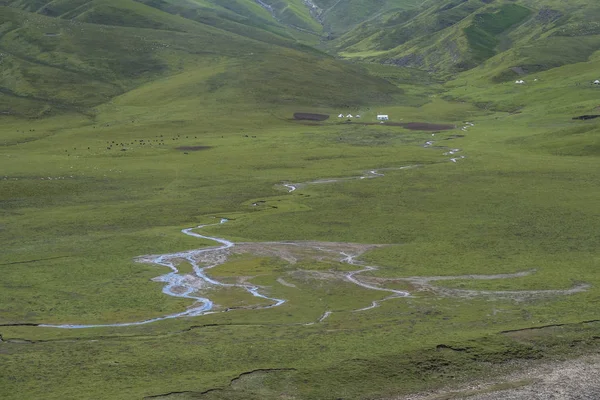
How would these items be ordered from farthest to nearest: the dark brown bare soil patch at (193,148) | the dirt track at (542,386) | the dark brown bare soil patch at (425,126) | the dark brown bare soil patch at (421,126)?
the dark brown bare soil patch at (425,126), the dark brown bare soil patch at (421,126), the dark brown bare soil patch at (193,148), the dirt track at (542,386)

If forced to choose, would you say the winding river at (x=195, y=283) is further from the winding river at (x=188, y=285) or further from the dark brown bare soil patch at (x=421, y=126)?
the dark brown bare soil patch at (x=421, y=126)

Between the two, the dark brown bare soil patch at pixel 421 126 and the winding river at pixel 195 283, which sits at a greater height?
the dark brown bare soil patch at pixel 421 126

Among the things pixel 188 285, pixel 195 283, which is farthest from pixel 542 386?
pixel 195 283

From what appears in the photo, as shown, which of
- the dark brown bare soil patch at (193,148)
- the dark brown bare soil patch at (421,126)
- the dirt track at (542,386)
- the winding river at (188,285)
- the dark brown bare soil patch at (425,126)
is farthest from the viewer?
the dark brown bare soil patch at (425,126)

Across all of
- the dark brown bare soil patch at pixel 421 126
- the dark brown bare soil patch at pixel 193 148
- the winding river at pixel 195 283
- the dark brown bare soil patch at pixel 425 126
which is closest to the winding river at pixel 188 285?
the winding river at pixel 195 283

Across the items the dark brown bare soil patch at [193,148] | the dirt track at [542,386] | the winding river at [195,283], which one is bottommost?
the dirt track at [542,386]

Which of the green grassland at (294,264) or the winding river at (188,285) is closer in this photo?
the green grassland at (294,264)

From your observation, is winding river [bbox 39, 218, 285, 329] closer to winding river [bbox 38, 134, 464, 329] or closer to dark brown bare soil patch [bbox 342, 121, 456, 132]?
winding river [bbox 38, 134, 464, 329]

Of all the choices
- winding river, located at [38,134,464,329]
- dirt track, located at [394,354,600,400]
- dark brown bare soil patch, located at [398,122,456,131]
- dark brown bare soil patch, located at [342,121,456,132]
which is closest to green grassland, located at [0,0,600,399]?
winding river, located at [38,134,464,329]

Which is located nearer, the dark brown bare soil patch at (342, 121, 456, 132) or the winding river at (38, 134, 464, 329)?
the winding river at (38, 134, 464, 329)
